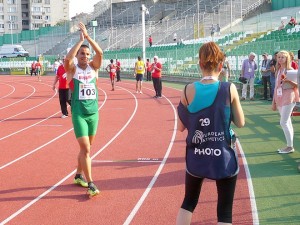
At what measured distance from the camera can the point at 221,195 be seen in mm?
3986

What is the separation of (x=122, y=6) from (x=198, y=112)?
7117 centimetres

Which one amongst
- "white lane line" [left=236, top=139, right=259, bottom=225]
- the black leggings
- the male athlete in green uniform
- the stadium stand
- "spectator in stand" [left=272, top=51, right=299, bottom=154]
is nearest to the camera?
the black leggings

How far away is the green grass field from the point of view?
5785 millimetres

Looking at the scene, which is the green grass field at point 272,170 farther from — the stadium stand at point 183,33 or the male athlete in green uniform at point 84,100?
the stadium stand at point 183,33

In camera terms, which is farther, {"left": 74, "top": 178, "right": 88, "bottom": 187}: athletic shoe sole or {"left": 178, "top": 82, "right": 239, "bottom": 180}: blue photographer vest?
{"left": 74, "top": 178, "right": 88, "bottom": 187}: athletic shoe sole

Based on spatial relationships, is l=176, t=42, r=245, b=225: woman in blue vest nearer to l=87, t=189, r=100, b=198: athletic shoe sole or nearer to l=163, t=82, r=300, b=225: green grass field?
l=163, t=82, r=300, b=225: green grass field

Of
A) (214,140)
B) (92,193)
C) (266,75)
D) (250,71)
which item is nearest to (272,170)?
(92,193)

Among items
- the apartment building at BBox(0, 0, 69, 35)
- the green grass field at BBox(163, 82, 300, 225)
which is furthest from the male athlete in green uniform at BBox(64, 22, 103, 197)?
the apartment building at BBox(0, 0, 69, 35)

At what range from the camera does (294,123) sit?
489 inches

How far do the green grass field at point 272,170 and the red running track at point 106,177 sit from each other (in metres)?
0.23

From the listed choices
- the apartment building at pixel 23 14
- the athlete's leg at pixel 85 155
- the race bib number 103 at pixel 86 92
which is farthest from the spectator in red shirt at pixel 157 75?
the apartment building at pixel 23 14

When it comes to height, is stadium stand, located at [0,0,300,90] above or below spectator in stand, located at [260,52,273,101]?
above

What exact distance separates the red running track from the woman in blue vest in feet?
5.95

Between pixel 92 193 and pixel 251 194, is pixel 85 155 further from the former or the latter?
pixel 251 194
